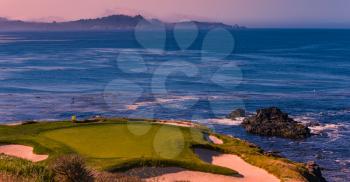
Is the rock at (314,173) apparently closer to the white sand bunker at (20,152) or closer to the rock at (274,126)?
the rock at (274,126)

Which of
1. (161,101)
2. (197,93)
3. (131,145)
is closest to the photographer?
(131,145)

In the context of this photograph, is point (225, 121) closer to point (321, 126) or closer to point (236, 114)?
point (236, 114)

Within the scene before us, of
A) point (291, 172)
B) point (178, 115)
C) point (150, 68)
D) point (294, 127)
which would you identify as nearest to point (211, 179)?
point (291, 172)

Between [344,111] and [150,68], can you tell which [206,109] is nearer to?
[344,111]

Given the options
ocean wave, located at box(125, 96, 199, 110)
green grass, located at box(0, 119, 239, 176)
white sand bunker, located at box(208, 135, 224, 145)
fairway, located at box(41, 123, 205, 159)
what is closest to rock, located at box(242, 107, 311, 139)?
white sand bunker, located at box(208, 135, 224, 145)

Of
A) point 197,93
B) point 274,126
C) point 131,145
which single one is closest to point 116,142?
point 131,145

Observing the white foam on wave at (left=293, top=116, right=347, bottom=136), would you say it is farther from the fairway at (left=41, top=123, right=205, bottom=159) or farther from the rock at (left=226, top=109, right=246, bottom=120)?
the fairway at (left=41, top=123, right=205, bottom=159)

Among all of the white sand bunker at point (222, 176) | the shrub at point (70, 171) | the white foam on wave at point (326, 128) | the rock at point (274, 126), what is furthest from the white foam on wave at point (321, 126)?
the shrub at point (70, 171)
